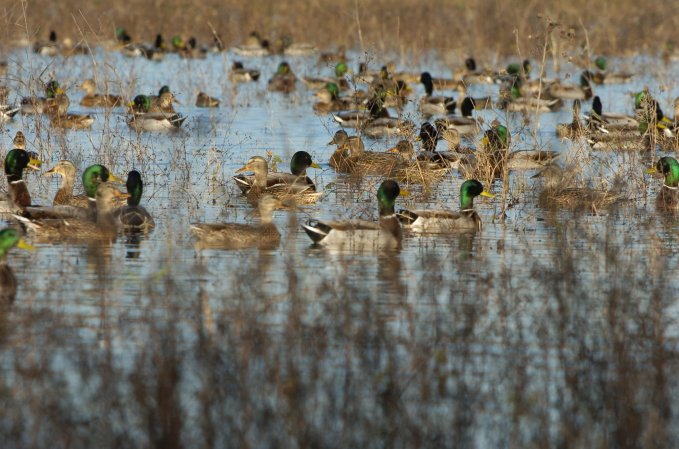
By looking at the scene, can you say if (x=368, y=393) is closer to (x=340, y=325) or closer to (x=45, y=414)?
(x=340, y=325)

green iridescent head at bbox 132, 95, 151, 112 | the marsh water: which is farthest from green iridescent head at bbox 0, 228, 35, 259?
green iridescent head at bbox 132, 95, 151, 112

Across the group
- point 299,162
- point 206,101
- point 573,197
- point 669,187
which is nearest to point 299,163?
point 299,162

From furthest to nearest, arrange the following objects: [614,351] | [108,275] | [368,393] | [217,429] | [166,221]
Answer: [166,221] → [108,275] → [614,351] → [368,393] → [217,429]

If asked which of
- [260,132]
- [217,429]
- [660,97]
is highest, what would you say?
[660,97]

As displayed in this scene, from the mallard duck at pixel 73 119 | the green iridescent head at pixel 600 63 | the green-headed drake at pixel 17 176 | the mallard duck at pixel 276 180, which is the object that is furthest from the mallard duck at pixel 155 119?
the green iridescent head at pixel 600 63

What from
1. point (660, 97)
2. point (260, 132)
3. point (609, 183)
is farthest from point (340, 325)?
point (660, 97)

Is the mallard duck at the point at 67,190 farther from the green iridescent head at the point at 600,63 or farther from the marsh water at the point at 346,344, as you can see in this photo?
the green iridescent head at the point at 600,63

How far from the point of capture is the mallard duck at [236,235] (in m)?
11.6

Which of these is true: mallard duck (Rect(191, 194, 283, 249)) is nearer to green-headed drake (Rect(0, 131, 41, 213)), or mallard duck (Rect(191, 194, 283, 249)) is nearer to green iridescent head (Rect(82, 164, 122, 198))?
green iridescent head (Rect(82, 164, 122, 198))

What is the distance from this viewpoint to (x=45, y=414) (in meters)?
6.39

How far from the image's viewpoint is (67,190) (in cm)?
1409

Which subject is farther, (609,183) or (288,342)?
(609,183)

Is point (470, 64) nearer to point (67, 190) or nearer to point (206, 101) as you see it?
point (206, 101)

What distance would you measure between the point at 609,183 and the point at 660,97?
11.1 meters
